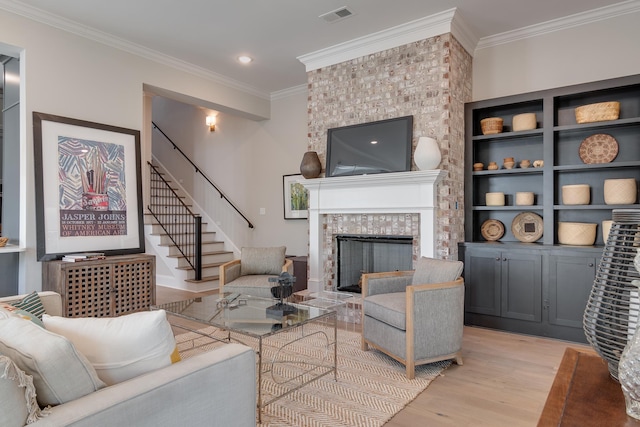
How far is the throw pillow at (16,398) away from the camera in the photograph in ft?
3.13

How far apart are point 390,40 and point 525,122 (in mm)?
1726

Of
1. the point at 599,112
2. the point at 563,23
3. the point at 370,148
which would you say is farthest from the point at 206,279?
the point at 563,23

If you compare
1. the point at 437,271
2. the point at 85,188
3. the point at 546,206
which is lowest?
the point at 437,271

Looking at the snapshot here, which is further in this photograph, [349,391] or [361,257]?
[361,257]

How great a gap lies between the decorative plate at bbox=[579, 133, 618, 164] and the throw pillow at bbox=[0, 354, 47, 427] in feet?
15.1

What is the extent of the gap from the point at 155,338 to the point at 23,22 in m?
4.02

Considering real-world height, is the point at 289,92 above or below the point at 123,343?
above

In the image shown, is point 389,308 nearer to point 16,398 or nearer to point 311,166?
point 311,166

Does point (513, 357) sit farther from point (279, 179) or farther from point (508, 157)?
point (279, 179)

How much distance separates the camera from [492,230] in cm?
446

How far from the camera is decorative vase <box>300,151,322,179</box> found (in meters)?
4.87

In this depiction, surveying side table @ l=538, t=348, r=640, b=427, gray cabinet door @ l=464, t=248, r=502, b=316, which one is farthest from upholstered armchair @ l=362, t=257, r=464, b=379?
side table @ l=538, t=348, r=640, b=427

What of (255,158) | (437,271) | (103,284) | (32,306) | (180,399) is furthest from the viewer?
(255,158)

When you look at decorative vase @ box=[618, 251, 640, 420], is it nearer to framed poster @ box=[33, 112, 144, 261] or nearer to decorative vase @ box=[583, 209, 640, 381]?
decorative vase @ box=[583, 209, 640, 381]
